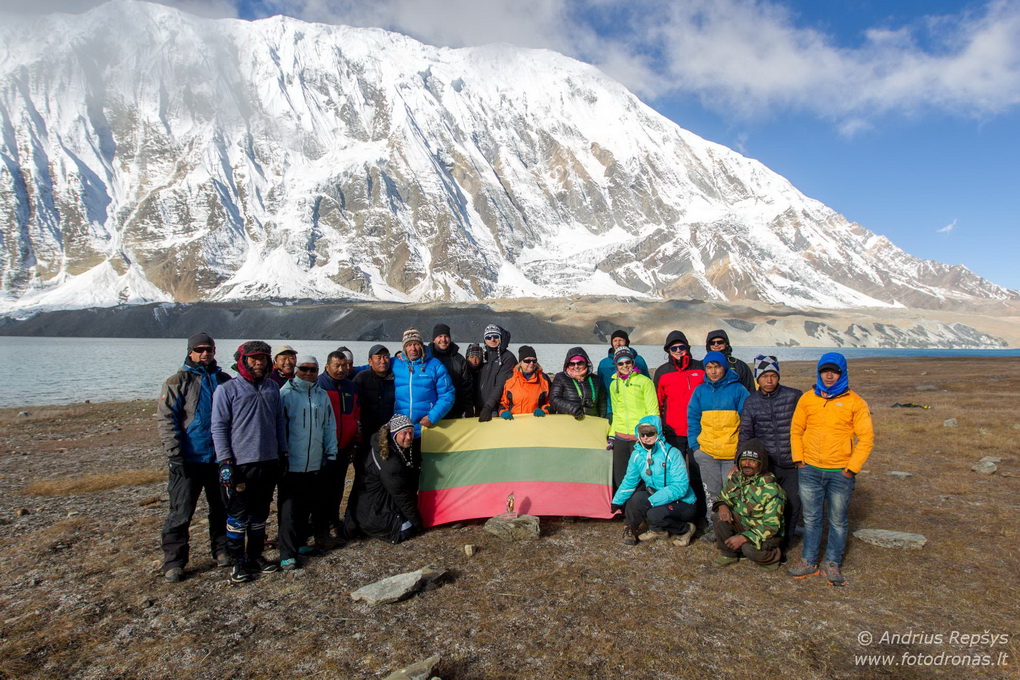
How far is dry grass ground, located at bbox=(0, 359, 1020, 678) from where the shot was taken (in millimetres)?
4672

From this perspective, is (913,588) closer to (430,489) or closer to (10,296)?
(430,489)

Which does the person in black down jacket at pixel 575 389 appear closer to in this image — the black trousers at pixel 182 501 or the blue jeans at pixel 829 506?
the blue jeans at pixel 829 506

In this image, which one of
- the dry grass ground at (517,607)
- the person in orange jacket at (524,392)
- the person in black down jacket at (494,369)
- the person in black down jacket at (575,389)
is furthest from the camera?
the person in black down jacket at (494,369)

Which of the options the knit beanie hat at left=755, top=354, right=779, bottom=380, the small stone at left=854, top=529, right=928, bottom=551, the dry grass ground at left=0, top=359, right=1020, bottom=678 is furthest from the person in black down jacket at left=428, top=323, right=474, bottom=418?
the small stone at left=854, top=529, right=928, bottom=551

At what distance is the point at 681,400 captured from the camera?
768 centimetres

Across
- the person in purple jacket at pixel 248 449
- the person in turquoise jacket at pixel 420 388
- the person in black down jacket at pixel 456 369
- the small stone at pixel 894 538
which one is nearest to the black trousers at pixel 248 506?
the person in purple jacket at pixel 248 449

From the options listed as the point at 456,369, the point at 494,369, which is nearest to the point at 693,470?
the point at 494,369

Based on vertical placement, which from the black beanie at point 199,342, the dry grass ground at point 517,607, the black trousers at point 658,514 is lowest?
the dry grass ground at point 517,607

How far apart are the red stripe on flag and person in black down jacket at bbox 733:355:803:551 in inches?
93.0

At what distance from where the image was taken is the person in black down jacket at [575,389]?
8312mm

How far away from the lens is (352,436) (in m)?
7.66

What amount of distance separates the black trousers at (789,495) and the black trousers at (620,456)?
1837 mm

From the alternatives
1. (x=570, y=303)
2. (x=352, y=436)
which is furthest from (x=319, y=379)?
(x=570, y=303)

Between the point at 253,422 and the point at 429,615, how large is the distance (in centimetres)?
273
